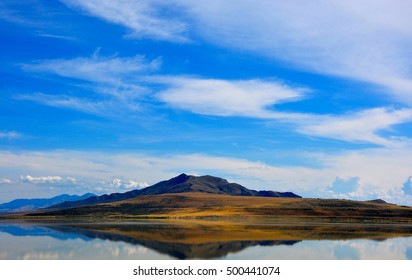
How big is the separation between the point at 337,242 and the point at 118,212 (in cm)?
12874

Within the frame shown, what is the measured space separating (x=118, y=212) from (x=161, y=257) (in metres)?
140

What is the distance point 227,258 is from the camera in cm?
3859

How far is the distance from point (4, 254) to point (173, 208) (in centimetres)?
14097

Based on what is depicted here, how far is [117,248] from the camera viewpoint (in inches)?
1752
